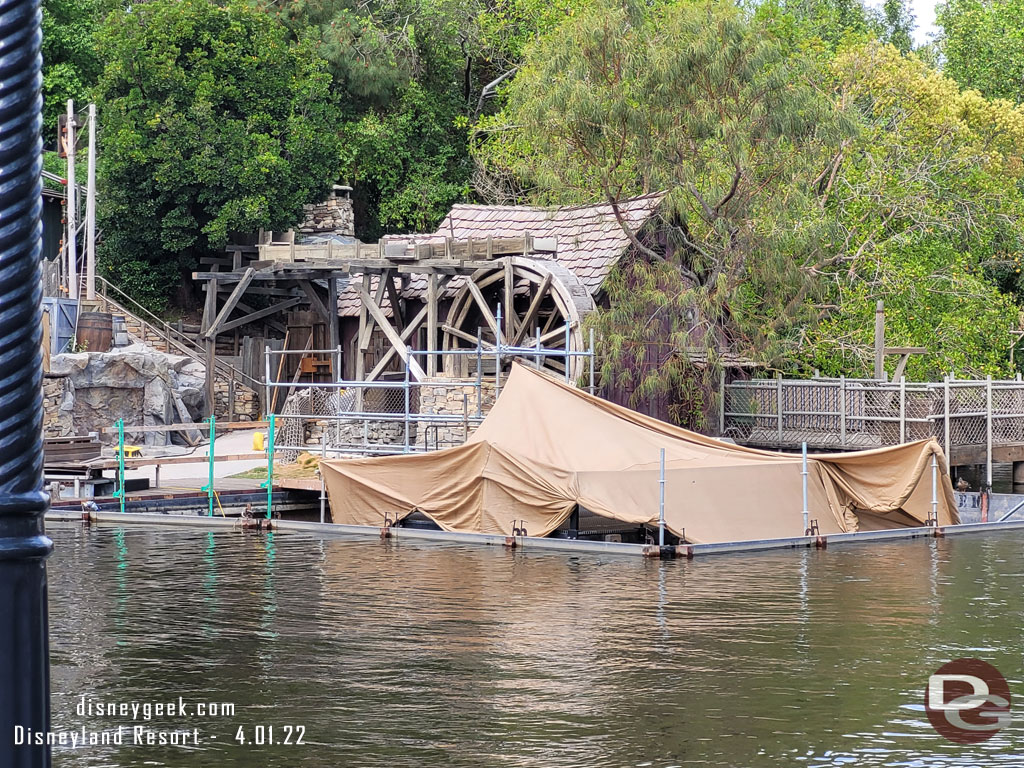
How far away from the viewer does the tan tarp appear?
71.9 ft

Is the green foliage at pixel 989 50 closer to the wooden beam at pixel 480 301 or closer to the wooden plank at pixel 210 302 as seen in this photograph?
the wooden beam at pixel 480 301

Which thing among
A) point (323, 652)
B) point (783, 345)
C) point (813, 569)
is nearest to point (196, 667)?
point (323, 652)

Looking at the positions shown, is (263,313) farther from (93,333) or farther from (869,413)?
(869,413)

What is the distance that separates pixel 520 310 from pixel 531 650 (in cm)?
2051

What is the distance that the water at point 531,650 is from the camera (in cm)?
1074

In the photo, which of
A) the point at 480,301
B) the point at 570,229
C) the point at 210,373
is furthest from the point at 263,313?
the point at 570,229

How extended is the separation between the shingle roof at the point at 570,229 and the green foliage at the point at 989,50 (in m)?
24.3

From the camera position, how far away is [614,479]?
21750 millimetres

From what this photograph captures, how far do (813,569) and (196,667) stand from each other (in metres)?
9.92

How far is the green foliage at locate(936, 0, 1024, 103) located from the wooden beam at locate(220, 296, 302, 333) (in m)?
27.9

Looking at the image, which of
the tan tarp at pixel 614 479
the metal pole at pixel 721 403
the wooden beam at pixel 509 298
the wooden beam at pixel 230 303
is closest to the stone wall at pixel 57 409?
the wooden beam at pixel 230 303

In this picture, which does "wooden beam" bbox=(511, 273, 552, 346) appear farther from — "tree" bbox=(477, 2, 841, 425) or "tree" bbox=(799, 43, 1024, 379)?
"tree" bbox=(799, 43, 1024, 379)

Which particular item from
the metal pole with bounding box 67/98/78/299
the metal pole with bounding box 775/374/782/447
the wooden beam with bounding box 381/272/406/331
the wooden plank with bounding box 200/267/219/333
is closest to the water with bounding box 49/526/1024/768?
the metal pole with bounding box 775/374/782/447

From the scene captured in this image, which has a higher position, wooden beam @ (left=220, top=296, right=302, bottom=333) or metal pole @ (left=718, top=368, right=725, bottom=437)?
wooden beam @ (left=220, top=296, right=302, bottom=333)
